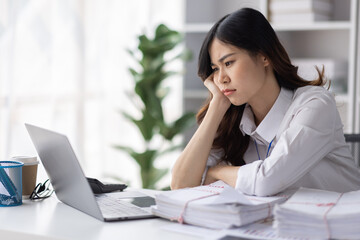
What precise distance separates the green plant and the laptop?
64.0 inches

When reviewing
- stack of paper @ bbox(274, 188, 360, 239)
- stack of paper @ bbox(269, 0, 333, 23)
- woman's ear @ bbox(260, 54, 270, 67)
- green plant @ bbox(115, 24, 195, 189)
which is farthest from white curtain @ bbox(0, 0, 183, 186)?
stack of paper @ bbox(274, 188, 360, 239)

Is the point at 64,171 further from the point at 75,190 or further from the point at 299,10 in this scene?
the point at 299,10

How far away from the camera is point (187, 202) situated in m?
1.32

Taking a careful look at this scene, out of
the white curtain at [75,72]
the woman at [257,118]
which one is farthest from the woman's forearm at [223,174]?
the white curtain at [75,72]

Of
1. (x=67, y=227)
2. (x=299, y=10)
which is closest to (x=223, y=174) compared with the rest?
(x=67, y=227)

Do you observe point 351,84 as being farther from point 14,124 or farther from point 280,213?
point 280,213

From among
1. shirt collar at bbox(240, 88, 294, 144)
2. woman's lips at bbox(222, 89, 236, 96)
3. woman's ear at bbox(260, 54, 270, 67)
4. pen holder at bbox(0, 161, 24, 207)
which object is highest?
woman's ear at bbox(260, 54, 270, 67)

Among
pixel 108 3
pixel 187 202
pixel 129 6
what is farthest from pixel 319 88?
pixel 129 6

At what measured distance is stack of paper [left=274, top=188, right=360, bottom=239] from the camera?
115 centimetres

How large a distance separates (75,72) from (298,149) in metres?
1.82

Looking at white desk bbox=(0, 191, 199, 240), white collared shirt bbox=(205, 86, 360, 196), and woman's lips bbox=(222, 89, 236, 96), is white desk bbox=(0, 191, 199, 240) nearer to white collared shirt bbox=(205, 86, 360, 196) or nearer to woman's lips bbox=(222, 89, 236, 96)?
white collared shirt bbox=(205, 86, 360, 196)

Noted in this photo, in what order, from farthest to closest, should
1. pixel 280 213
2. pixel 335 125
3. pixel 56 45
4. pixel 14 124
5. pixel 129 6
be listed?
pixel 129 6
pixel 56 45
pixel 14 124
pixel 335 125
pixel 280 213

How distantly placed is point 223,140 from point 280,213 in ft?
2.70

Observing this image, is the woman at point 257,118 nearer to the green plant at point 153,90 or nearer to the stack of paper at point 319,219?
the stack of paper at point 319,219
